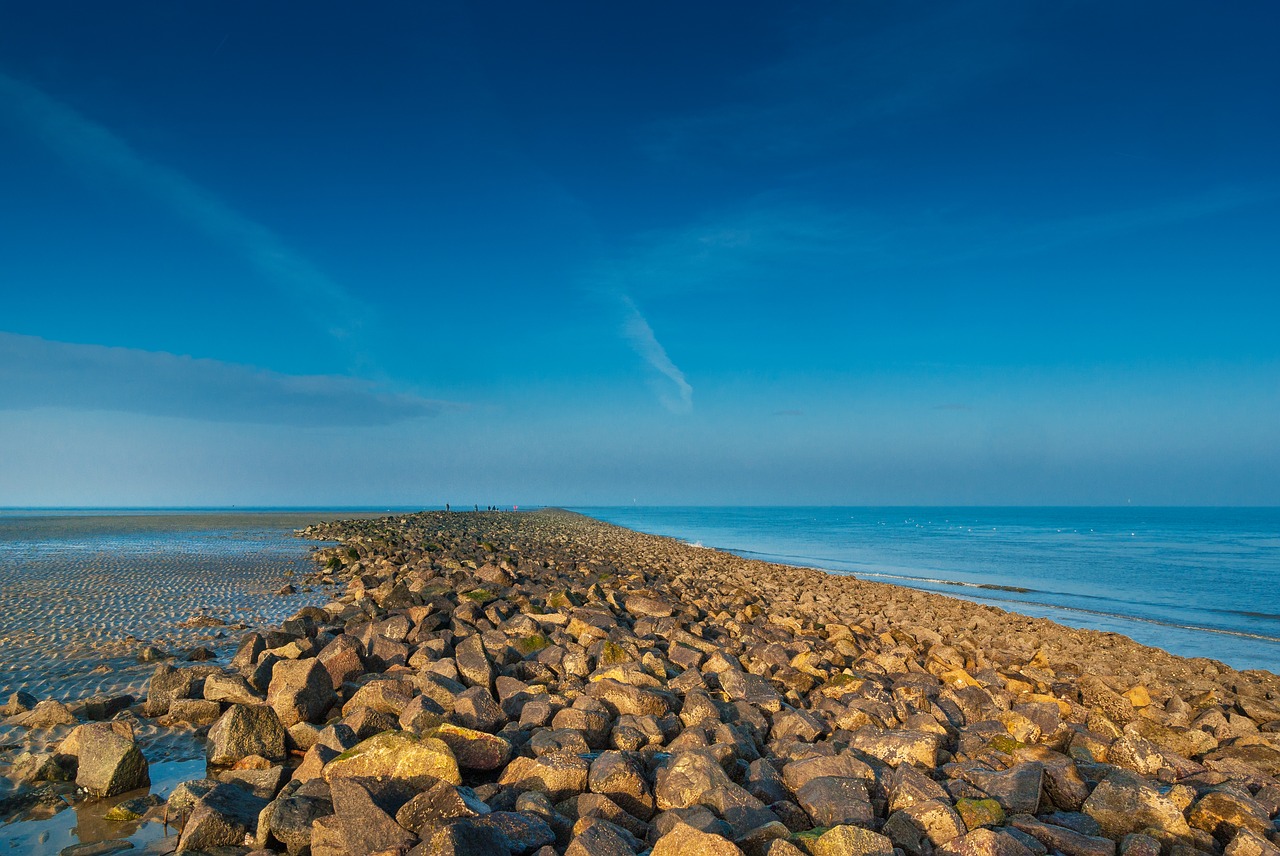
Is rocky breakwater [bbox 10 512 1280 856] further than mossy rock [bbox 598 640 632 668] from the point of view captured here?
No

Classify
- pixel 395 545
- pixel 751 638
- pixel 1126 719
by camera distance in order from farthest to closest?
1. pixel 395 545
2. pixel 751 638
3. pixel 1126 719

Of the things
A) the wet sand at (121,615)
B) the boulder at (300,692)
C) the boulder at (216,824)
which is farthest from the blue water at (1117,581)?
the wet sand at (121,615)

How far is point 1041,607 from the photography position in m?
20.7

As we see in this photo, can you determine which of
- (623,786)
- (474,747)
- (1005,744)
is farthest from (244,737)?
(1005,744)

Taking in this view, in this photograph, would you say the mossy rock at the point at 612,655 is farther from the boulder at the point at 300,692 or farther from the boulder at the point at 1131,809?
the boulder at the point at 1131,809

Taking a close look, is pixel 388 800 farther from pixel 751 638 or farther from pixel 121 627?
pixel 121 627

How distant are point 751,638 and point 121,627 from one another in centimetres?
914

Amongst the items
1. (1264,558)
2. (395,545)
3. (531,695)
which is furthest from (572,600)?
(1264,558)

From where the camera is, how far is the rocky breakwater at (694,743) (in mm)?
3898

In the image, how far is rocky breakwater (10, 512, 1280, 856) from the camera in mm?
3898

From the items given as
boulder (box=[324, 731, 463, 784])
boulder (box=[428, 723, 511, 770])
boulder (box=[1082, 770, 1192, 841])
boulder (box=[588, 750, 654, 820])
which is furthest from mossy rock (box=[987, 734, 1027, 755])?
boulder (box=[324, 731, 463, 784])

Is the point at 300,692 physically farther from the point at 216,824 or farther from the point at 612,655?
the point at 612,655

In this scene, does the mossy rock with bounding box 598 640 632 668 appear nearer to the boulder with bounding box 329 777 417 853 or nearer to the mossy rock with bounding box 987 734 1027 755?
the mossy rock with bounding box 987 734 1027 755

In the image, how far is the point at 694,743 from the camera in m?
5.27
